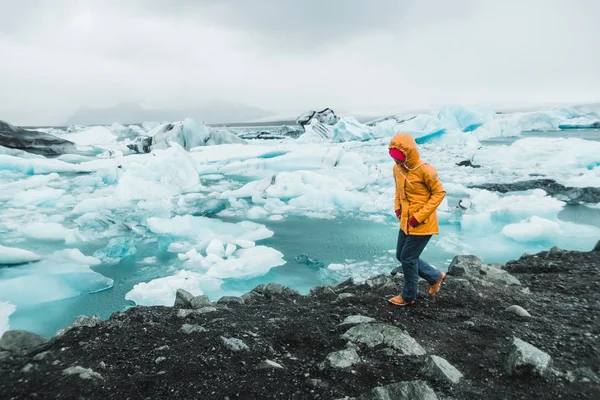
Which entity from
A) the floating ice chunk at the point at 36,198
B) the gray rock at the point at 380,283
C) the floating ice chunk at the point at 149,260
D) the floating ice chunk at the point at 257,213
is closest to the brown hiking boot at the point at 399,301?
Answer: the gray rock at the point at 380,283

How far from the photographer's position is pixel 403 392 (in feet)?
5.05

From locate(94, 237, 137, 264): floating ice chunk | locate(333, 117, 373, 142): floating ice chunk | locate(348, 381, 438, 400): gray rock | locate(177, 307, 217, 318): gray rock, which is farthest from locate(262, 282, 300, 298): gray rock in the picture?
locate(333, 117, 373, 142): floating ice chunk

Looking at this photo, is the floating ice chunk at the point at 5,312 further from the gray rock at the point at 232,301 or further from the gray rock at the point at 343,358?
the gray rock at the point at 343,358

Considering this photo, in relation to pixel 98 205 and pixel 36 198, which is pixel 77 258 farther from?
pixel 36 198

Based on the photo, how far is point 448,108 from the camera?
882 inches

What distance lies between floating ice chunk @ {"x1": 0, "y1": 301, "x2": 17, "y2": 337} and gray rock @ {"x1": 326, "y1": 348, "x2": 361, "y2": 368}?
10.4 ft

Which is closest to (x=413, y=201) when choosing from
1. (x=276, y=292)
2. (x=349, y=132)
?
(x=276, y=292)

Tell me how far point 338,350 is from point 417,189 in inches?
41.7

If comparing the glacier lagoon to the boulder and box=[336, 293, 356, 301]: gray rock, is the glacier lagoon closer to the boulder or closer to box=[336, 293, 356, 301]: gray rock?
box=[336, 293, 356, 301]: gray rock

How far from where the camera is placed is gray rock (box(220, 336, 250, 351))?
6.45 ft

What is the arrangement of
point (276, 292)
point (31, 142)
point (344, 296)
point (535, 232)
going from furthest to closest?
point (31, 142), point (535, 232), point (276, 292), point (344, 296)

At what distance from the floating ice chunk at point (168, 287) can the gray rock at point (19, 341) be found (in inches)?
63.7

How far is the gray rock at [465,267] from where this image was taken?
313 centimetres

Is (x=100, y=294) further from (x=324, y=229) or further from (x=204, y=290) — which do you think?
(x=324, y=229)
